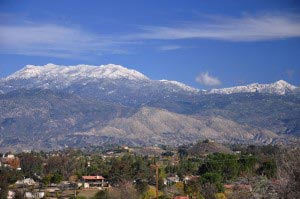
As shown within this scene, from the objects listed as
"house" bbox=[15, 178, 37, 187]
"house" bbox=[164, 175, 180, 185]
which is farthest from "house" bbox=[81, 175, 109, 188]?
"house" bbox=[164, 175, 180, 185]

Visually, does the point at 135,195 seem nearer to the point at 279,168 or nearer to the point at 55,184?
the point at 55,184

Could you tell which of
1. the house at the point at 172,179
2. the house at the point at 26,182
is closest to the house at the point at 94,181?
the house at the point at 26,182

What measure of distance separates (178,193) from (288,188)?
32498 millimetres

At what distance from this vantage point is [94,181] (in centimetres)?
5428

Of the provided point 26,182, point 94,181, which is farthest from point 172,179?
point 26,182

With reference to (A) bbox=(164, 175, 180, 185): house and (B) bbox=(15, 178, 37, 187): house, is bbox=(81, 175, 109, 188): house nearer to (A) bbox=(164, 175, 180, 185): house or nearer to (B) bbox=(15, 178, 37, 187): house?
(B) bbox=(15, 178, 37, 187): house

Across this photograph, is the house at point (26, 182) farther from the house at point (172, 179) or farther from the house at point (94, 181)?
Result: the house at point (172, 179)

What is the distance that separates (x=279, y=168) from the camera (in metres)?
11.1

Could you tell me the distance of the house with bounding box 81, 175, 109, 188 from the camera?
52.4 m

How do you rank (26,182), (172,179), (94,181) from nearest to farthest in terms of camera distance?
(26,182), (172,179), (94,181)

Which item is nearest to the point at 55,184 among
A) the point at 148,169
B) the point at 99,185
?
the point at 99,185

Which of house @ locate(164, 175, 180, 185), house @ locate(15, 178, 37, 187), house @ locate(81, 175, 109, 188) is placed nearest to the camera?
house @ locate(164, 175, 180, 185)

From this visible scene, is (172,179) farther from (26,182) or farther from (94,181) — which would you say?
(26,182)

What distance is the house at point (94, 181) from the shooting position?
52.4 m
